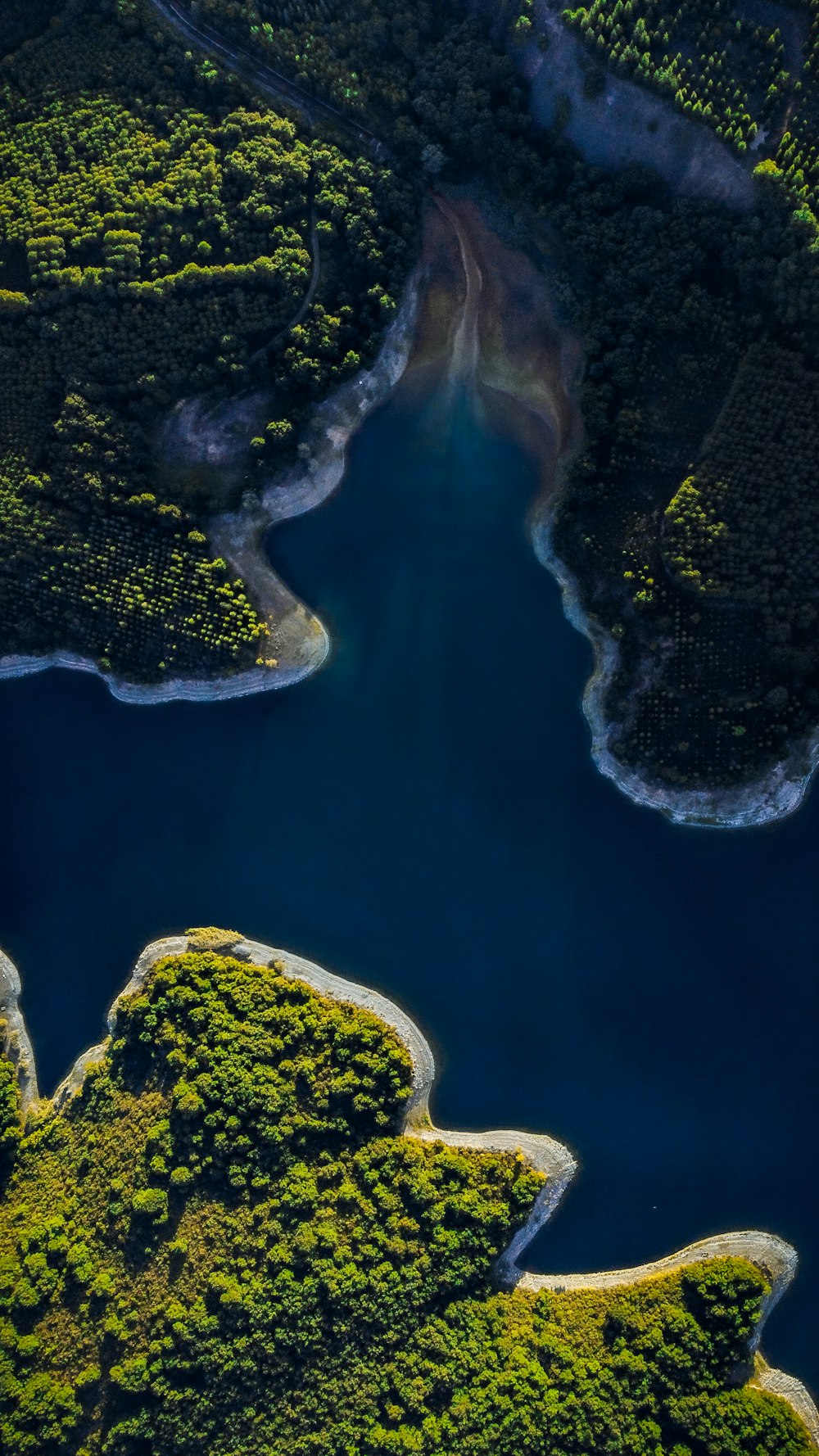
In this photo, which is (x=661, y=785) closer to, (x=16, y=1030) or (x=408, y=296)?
(x=408, y=296)

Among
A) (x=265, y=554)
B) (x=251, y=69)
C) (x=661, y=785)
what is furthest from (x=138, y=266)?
(x=661, y=785)

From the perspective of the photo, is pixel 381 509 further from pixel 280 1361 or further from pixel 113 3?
pixel 280 1361

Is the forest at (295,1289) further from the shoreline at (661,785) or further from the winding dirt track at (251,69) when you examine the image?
the winding dirt track at (251,69)

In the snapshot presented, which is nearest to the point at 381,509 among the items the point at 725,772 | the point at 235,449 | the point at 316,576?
the point at 316,576

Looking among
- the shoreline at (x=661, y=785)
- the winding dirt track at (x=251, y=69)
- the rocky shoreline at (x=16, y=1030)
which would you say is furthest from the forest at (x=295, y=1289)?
the winding dirt track at (x=251, y=69)

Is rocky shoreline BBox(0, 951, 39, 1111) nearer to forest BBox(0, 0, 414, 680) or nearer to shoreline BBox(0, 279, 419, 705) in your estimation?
shoreline BBox(0, 279, 419, 705)

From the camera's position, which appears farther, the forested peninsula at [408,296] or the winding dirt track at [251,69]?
the winding dirt track at [251,69]

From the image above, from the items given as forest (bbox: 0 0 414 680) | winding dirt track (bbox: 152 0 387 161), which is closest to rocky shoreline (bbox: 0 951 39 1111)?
forest (bbox: 0 0 414 680)
